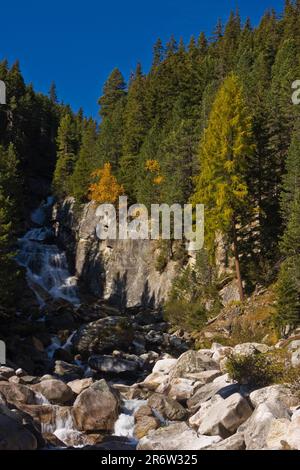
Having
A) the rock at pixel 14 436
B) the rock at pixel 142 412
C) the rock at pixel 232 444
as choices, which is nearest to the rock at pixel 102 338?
the rock at pixel 142 412

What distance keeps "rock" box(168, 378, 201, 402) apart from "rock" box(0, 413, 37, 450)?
701cm

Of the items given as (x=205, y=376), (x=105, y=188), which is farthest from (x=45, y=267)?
(x=205, y=376)

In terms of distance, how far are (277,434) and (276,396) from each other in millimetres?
2479

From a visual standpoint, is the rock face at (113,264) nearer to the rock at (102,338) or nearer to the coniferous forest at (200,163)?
the coniferous forest at (200,163)

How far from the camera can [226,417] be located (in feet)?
47.5

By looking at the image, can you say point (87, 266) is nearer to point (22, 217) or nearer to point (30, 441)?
point (22, 217)

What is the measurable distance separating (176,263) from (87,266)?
512 inches

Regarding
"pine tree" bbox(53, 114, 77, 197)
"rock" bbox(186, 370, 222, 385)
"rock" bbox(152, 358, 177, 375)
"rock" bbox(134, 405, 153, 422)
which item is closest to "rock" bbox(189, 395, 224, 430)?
"rock" bbox(134, 405, 153, 422)

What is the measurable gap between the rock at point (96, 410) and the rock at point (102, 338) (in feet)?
38.9

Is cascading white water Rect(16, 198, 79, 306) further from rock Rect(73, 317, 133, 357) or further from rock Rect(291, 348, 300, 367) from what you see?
rock Rect(291, 348, 300, 367)

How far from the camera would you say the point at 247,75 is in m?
56.7

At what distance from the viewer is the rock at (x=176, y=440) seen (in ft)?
45.1

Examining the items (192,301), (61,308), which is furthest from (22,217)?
(192,301)

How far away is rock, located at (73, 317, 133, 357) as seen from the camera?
29562 mm
